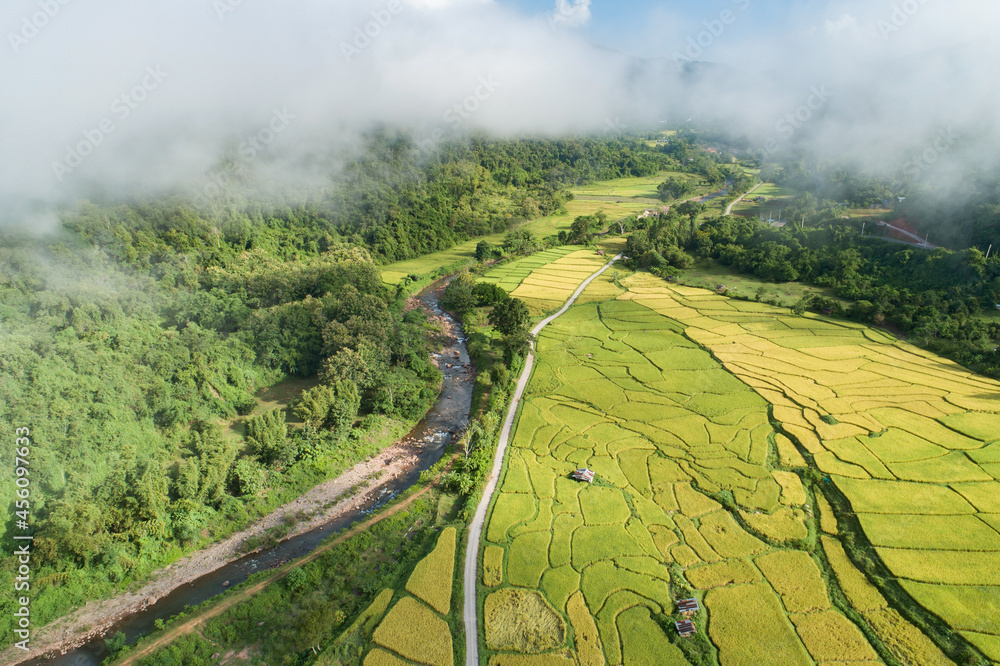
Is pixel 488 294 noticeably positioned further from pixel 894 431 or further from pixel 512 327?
pixel 894 431

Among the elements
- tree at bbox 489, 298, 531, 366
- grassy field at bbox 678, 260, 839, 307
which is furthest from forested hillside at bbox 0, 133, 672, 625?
grassy field at bbox 678, 260, 839, 307

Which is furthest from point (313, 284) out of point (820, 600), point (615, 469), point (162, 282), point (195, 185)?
point (820, 600)

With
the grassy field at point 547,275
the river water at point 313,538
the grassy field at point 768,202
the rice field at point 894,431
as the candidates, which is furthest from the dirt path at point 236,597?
the grassy field at point 768,202

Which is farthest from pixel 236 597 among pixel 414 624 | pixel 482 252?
pixel 482 252

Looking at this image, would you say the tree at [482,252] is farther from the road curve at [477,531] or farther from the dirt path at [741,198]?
the dirt path at [741,198]

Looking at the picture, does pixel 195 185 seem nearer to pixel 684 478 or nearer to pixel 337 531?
pixel 337 531

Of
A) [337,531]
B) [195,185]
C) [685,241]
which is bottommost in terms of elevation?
[337,531]
